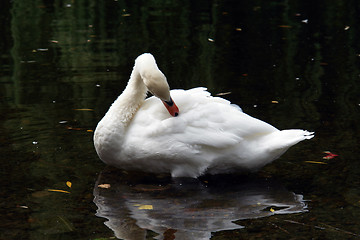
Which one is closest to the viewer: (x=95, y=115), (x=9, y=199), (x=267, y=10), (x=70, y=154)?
(x=9, y=199)

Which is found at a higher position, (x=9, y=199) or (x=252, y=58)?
(x=252, y=58)

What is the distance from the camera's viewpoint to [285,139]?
5.50 metres

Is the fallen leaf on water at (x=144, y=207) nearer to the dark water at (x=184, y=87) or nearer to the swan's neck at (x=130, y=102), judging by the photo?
the dark water at (x=184, y=87)

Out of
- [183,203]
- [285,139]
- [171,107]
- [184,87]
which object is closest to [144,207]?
[183,203]

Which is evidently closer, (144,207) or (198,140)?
(144,207)

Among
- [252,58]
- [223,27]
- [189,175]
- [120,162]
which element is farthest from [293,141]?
[223,27]

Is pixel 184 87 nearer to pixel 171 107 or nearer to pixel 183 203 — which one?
pixel 171 107

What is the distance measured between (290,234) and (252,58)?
5.68 m

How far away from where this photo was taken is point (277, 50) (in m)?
10.5

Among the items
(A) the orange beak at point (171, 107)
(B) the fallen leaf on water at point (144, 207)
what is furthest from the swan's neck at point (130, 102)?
(B) the fallen leaf on water at point (144, 207)

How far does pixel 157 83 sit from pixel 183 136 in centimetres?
50

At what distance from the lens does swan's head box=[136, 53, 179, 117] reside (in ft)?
17.7

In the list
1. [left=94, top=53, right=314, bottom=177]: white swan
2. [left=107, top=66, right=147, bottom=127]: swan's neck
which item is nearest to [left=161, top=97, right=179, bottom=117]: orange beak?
[left=94, top=53, right=314, bottom=177]: white swan

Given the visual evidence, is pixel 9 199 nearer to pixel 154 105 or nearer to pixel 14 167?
pixel 14 167
